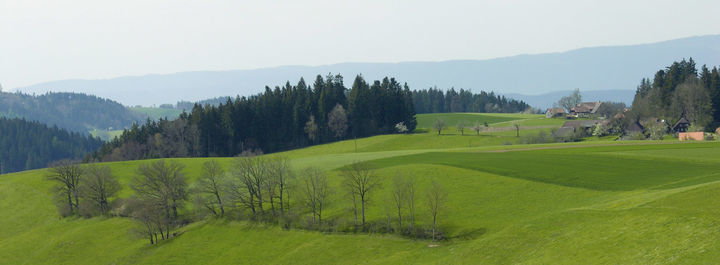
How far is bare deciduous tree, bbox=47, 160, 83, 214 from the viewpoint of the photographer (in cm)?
9175

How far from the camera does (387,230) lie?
202ft

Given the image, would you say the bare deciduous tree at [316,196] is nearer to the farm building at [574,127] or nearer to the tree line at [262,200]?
the tree line at [262,200]

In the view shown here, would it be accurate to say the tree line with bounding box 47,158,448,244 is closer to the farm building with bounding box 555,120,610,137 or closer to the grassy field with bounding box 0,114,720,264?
the grassy field with bounding box 0,114,720,264

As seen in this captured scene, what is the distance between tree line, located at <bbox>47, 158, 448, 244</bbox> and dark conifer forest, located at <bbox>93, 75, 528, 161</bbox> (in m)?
66.6

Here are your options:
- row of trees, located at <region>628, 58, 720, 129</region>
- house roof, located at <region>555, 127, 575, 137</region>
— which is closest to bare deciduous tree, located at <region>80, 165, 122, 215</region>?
house roof, located at <region>555, 127, 575, 137</region>

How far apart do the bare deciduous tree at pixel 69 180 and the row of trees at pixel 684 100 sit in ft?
443

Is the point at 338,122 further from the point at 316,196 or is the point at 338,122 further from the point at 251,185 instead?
the point at 316,196

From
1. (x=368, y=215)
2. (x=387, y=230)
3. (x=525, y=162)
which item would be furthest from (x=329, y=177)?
(x=525, y=162)

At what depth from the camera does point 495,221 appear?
56844mm

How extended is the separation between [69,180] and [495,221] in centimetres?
7698

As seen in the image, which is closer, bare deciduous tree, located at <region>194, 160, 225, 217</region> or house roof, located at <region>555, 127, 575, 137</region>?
bare deciduous tree, located at <region>194, 160, 225, 217</region>

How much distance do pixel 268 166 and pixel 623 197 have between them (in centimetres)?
4727

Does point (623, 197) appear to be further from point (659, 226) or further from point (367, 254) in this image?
point (367, 254)


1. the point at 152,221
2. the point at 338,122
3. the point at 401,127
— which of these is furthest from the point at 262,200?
the point at 401,127
